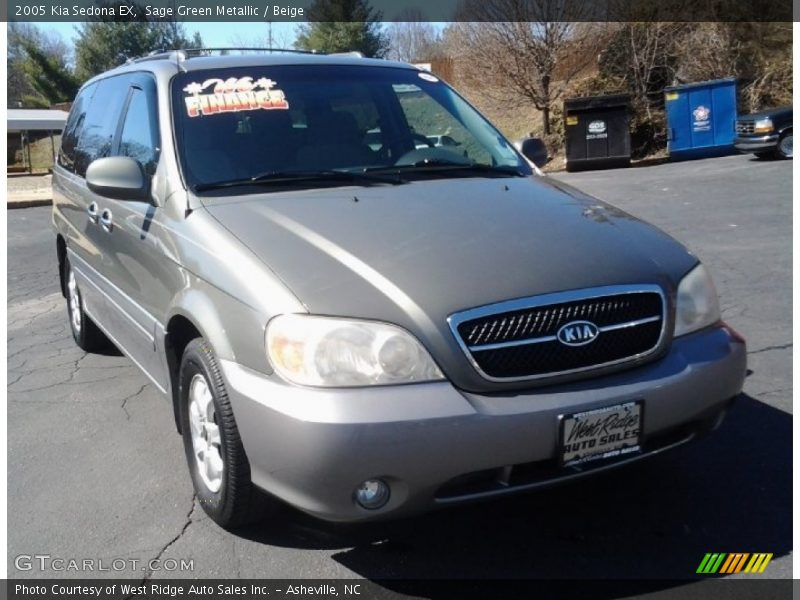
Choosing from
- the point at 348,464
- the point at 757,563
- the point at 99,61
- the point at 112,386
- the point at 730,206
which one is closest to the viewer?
the point at 348,464

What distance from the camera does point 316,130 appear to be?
4.07 m

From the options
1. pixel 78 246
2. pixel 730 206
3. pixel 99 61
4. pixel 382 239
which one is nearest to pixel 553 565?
pixel 382 239

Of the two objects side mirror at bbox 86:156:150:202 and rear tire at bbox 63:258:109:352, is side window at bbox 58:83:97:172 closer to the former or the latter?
rear tire at bbox 63:258:109:352

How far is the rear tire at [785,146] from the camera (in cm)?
1744

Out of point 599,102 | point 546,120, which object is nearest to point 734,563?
point 599,102

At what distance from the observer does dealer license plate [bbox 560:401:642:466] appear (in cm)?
276

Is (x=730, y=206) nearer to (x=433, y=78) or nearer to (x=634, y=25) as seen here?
(x=433, y=78)

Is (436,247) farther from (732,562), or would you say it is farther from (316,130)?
(732,562)

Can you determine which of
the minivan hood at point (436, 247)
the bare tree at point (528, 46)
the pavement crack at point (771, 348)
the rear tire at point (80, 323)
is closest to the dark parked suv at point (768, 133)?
the bare tree at point (528, 46)

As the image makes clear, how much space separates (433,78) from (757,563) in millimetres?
3124

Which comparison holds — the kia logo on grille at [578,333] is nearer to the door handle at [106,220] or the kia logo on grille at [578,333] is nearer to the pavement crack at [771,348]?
the door handle at [106,220]

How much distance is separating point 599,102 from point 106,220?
17877 millimetres

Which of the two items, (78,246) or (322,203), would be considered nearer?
(322,203)

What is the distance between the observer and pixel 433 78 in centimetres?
484
